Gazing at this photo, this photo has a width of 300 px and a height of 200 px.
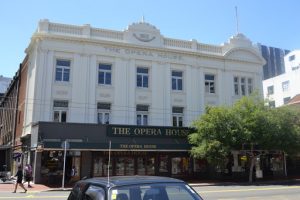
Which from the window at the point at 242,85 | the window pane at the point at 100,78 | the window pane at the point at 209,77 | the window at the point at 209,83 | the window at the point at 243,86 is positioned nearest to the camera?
the window pane at the point at 100,78

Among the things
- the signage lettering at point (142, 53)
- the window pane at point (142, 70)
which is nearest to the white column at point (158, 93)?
the window pane at point (142, 70)

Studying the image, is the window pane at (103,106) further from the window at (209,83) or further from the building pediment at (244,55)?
the building pediment at (244,55)

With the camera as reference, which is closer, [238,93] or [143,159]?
[143,159]

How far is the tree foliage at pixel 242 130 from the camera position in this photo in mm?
27875

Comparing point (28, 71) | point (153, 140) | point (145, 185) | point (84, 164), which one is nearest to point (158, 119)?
point (153, 140)

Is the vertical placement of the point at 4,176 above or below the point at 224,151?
below

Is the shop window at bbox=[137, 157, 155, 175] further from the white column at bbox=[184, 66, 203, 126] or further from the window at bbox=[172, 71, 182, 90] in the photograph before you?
the window at bbox=[172, 71, 182, 90]

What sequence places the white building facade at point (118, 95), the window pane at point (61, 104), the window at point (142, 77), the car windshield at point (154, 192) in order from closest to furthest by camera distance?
1. the car windshield at point (154, 192)
2. the white building facade at point (118, 95)
3. the window pane at point (61, 104)
4. the window at point (142, 77)

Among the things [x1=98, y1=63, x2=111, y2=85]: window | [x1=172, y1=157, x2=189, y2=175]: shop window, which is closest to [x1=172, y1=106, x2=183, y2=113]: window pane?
[x1=172, y1=157, x2=189, y2=175]: shop window

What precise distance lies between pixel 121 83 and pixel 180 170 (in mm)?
8837

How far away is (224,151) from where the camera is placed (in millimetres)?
27812

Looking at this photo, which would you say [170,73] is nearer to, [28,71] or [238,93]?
[238,93]

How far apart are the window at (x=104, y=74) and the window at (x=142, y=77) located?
8.43 ft

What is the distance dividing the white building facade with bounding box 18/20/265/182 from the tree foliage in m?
2.15
